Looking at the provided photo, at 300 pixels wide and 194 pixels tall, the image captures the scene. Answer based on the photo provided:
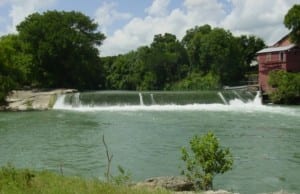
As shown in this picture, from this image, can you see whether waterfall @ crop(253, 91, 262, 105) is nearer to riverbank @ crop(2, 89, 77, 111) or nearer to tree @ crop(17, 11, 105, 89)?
riverbank @ crop(2, 89, 77, 111)

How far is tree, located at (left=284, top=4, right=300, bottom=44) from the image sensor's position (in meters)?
54.7

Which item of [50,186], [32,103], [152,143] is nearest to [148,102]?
[32,103]

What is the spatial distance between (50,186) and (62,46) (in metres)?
55.8

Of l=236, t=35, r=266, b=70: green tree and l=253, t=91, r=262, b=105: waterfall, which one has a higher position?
l=236, t=35, r=266, b=70: green tree

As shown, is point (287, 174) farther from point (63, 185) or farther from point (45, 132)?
point (45, 132)

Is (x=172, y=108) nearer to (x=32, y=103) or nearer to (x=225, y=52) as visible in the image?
(x=32, y=103)

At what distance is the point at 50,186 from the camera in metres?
9.08

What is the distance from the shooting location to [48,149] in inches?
819

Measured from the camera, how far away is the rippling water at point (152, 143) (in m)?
15.8

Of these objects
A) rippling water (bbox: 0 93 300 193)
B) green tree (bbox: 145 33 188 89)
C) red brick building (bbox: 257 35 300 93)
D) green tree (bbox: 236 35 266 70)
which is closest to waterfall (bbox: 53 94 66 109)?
rippling water (bbox: 0 93 300 193)

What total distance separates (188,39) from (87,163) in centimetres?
7823

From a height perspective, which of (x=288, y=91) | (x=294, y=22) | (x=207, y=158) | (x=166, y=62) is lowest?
(x=207, y=158)

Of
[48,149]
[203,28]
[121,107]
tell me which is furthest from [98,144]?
[203,28]

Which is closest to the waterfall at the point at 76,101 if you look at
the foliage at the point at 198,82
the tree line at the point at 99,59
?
the tree line at the point at 99,59
